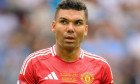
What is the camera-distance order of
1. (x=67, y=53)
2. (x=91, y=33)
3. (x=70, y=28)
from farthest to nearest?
(x=91, y=33), (x=67, y=53), (x=70, y=28)

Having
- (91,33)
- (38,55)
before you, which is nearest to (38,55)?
(38,55)

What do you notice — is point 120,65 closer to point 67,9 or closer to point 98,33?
point 98,33

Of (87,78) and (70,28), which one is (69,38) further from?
(87,78)

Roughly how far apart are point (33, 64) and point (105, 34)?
3.75 m

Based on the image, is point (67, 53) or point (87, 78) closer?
point (87, 78)

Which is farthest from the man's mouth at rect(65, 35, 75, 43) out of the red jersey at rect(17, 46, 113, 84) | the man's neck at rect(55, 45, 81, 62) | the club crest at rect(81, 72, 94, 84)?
the club crest at rect(81, 72, 94, 84)

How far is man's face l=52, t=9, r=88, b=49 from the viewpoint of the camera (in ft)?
12.5

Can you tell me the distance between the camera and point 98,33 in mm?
7285

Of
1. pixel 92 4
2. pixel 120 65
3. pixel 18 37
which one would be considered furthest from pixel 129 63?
pixel 18 37

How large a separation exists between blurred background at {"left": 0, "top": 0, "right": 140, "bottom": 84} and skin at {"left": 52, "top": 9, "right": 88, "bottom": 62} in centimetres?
286

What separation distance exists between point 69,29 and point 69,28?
0.5 inches

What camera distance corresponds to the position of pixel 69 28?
3.78 meters

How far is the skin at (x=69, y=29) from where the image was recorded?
12.5 feet

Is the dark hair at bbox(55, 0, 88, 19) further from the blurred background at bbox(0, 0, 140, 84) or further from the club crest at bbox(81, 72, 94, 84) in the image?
the blurred background at bbox(0, 0, 140, 84)
